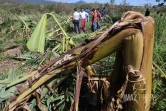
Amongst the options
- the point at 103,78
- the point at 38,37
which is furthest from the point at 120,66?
the point at 38,37

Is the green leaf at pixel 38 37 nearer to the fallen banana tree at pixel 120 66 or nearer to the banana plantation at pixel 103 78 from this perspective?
the banana plantation at pixel 103 78

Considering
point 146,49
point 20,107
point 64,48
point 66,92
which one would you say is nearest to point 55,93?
point 66,92

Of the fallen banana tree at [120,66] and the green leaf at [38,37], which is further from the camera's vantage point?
the green leaf at [38,37]

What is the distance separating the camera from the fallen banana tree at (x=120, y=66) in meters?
1.81

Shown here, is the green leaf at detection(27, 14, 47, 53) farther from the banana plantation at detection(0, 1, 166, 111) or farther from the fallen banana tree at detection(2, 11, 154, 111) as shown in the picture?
the fallen banana tree at detection(2, 11, 154, 111)

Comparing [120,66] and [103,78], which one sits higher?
[120,66]

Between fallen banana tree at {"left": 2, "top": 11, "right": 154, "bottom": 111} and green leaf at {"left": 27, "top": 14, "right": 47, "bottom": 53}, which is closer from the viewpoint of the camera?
fallen banana tree at {"left": 2, "top": 11, "right": 154, "bottom": 111}

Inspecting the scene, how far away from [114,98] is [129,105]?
12 cm

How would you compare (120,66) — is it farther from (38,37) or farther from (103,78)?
(38,37)

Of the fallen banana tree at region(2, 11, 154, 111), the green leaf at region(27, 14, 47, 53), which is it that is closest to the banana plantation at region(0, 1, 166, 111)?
the fallen banana tree at region(2, 11, 154, 111)

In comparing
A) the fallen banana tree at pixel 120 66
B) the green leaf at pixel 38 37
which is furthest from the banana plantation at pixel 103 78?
the green leaf at pixel 38 37

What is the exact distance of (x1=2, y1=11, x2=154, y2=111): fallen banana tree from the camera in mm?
1812

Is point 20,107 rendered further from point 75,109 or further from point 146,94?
point 146,94

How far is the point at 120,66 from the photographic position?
2004 mm
